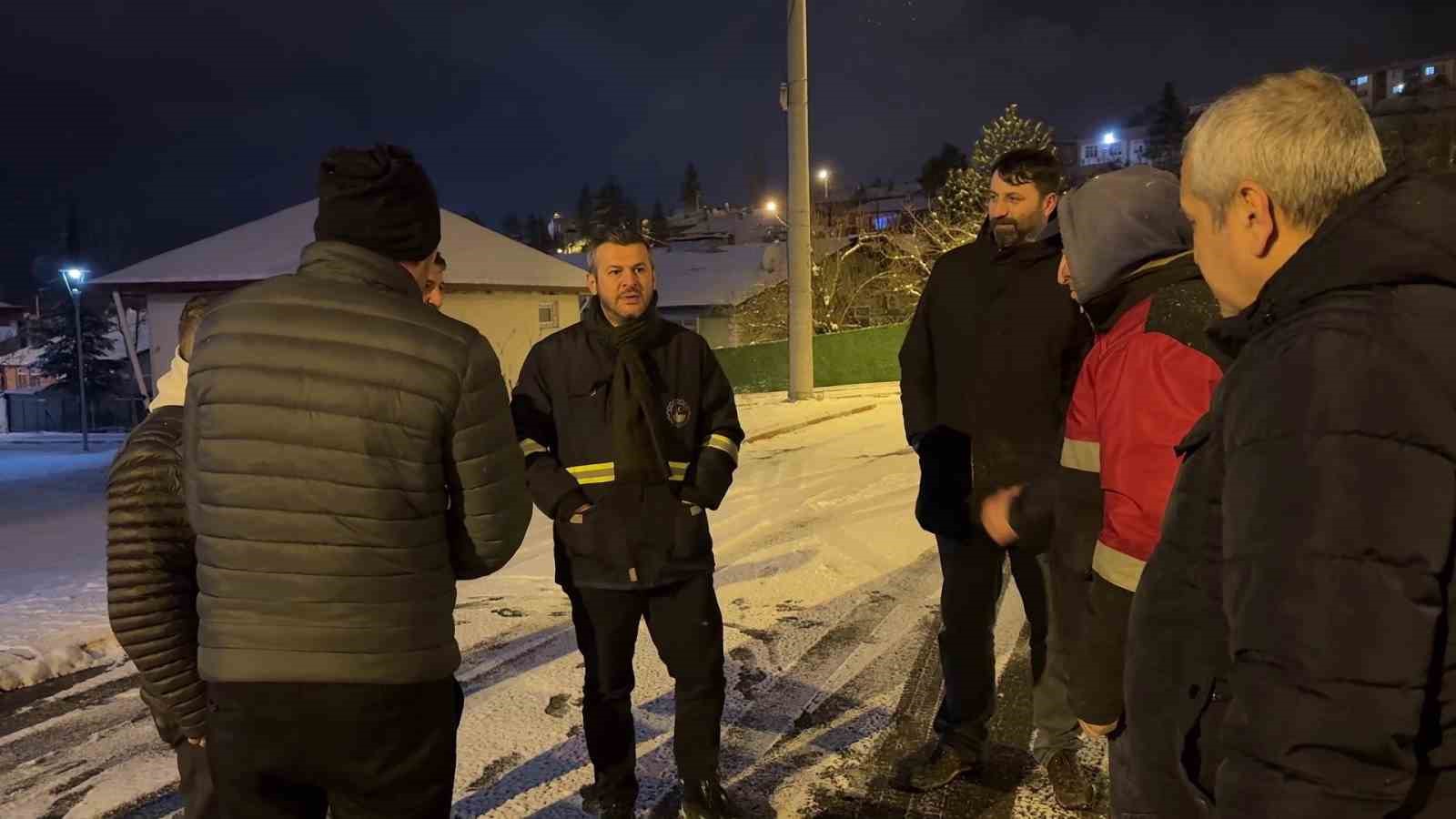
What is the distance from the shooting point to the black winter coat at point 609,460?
11.5 feet

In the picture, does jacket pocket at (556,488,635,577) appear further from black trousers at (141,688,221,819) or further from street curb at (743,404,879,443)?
street curb at (743,404,879,443)

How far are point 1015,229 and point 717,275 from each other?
1559 inches

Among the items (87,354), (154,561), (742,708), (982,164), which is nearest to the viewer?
(154,561)

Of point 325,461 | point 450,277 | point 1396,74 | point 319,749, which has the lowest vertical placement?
point 319,749

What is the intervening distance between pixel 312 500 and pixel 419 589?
30 cm

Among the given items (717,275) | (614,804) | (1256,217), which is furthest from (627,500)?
(717,275)

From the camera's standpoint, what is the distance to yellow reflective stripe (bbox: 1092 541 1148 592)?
2.11m

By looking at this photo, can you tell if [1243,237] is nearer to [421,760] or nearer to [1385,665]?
[1385,665]

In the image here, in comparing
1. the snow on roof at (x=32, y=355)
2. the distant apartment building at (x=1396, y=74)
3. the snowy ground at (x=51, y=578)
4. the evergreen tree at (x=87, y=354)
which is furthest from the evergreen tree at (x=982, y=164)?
the distant apartment building at (x=1396, y=74)

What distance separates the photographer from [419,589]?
2102mm

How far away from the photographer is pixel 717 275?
141ft

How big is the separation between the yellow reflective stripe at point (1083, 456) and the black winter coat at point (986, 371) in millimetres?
1158

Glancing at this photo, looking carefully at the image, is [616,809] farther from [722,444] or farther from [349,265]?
[349,265]

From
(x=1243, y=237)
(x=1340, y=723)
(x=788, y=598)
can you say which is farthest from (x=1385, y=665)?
(x=788, y=598)
